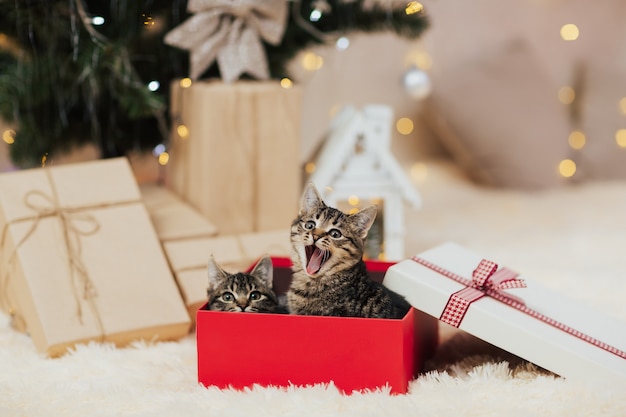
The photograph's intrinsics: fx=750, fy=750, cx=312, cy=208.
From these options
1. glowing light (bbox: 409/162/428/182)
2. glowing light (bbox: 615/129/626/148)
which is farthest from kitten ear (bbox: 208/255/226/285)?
glowing light (bbox: 615/129/626/148)

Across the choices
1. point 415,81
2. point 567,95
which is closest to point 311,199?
point 415,81

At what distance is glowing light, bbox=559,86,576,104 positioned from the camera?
2616 mm

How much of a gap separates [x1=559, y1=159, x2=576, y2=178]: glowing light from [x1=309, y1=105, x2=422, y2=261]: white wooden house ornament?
41.2 inches

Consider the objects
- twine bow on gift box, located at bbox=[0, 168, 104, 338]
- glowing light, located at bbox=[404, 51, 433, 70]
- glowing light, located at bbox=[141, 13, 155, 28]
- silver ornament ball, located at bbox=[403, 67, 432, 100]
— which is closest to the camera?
twine bow on gift box, located at bbox=[0, 168, 104, 338]

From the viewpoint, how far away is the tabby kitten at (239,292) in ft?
3.79

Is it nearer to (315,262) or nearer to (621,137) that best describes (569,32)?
(621,137)

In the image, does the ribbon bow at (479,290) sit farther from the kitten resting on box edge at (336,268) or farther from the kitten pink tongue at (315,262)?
the kitten pink tongue at (315,262)

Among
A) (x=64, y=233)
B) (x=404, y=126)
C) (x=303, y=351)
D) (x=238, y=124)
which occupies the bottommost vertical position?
(x=404, y=126)

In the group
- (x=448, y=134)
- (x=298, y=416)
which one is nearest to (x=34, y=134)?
(x=298, y=416)

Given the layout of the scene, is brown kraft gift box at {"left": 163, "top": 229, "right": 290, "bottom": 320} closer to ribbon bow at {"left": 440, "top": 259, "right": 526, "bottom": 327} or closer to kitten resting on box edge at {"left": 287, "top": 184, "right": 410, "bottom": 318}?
kitten resting on box edge at {"left": 287, "top": 184, "right": 410, "bottom": 318}

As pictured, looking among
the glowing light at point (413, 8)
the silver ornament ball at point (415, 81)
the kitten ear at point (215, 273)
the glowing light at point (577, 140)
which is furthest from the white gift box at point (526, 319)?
the glowing light at point (577, 140)

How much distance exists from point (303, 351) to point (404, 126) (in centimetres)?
190

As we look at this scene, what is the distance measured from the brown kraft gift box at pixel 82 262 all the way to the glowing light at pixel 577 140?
1.71 m

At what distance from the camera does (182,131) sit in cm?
173
